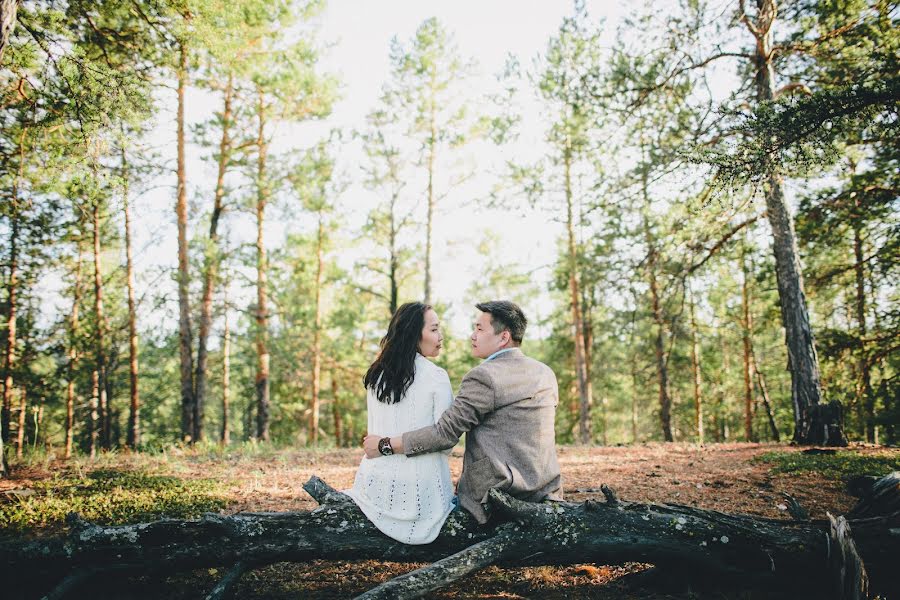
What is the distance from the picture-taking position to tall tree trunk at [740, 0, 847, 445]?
847 cm

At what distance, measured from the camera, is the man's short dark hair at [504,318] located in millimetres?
3527

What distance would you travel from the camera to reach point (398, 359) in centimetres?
349

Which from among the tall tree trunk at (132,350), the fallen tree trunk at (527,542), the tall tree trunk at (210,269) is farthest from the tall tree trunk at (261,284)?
the fallen tree trunk at (527,542)

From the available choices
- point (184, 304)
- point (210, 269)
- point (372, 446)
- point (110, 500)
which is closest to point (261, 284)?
point (210, 269)

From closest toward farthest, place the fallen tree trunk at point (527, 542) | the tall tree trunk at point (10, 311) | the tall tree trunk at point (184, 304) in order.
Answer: the fallen tree trunk at point (527, 542) → the tall tree trunk at point (10, 311) → the tall tree trunk at point (184, 304)

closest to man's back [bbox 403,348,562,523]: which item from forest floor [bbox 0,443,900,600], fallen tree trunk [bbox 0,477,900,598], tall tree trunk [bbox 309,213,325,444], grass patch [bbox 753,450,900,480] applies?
fallen tree trunk [bbox 0,477,900,598]

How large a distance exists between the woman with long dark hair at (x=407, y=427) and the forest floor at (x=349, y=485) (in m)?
0.70

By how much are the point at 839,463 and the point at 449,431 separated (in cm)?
643

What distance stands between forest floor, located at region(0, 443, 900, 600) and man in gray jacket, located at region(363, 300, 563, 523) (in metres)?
0.85

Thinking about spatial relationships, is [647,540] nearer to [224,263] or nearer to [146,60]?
[146,60]

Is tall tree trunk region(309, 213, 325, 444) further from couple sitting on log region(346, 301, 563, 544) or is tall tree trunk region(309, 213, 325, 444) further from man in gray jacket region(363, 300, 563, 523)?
man in gray jacket region(363, 300, 563, 523)

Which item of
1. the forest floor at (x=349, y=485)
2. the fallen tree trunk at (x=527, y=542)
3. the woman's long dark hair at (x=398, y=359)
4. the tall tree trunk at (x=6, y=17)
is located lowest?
the forest floor at (x=349, y=485)

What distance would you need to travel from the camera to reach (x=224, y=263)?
14.6 metres

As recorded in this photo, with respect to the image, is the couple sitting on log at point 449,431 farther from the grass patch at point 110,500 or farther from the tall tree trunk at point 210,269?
the tall tree trunk at point 210,269
